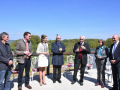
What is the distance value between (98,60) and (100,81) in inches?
28.0

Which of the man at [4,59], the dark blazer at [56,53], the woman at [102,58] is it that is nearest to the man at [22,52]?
the man at [4,59]

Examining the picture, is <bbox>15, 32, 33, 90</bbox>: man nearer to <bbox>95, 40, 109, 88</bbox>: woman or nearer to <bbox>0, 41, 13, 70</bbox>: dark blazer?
<bbox>0, 41, 13, 70</bbox>: dark blazer

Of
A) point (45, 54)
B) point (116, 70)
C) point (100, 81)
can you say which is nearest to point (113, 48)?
point (116, 70)

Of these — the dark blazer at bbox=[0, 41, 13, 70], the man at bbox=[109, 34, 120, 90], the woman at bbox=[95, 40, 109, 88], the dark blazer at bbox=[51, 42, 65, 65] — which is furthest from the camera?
the dark blazer at bbox=[51, 42, 65, 65]

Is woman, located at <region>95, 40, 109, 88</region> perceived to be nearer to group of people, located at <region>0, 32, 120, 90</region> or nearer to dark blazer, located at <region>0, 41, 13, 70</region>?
group of people, located at <region>0, 32, 120, 90</region>

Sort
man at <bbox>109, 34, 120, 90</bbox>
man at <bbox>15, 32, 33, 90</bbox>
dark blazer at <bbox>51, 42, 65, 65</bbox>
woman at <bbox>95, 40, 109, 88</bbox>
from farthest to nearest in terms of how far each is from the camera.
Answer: dark blazer at <bbox>51, 42, 65, 65</bbox> → woman at <bbox>95, 40, 109, 88</bbox> → man at <bbox>15, 32, 33, 90</bbox> → man at <bbox>109, 34, 120, 90</bbox>

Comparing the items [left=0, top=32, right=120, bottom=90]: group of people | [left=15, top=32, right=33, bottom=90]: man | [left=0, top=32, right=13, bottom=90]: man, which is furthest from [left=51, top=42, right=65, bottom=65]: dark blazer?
[left=0, top=32, right=13, bottom=90]: man

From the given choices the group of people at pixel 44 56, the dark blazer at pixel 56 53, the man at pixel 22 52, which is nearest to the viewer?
the group of people at pixel 44 56

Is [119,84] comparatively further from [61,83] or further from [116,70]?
[61,83]

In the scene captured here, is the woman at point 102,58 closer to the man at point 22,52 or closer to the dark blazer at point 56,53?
the dark blazer at point 56,53

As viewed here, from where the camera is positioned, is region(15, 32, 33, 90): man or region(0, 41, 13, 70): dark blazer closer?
region(0, 41, 13, 70): dark blazer

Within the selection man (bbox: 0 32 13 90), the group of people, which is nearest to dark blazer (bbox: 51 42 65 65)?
the group of people

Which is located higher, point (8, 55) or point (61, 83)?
point (8, 55)

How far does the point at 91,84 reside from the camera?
4176 mm
